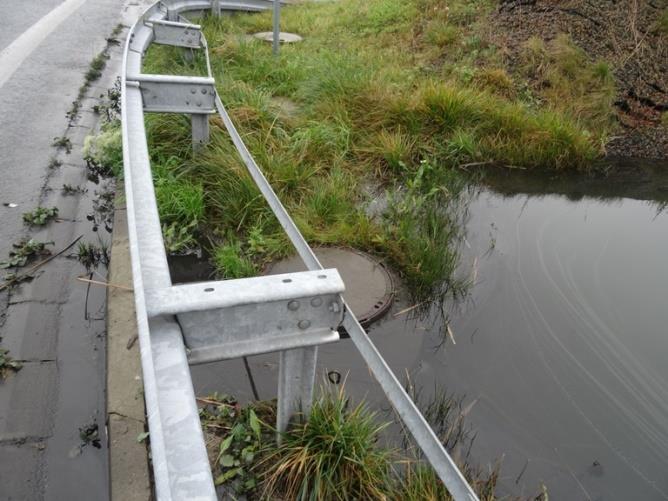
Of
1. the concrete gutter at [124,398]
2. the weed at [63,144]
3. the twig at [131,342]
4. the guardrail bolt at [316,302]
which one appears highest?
the guardrail bolt at [316,302]

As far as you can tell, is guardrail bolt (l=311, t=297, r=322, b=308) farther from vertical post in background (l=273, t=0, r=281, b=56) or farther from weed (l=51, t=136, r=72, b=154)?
vertical post in background (l=273, t=0, r=281, b=56)

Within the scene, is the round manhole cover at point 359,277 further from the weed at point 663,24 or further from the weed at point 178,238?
the weed at point 663,24

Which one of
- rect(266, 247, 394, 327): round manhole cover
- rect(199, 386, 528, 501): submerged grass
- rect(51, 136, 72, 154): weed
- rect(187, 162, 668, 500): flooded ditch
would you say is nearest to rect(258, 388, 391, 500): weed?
rect(199, 386, 528, 501): submerged grass

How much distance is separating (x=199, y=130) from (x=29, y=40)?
17.6 feet

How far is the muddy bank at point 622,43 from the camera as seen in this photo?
6363 mm

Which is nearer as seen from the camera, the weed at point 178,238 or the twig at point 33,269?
the twig at point 33,269

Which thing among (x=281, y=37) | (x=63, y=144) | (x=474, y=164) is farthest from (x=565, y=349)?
(x=281, y=37)

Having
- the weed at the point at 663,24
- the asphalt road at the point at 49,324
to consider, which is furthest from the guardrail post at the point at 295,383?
the weed at the point at 663,24

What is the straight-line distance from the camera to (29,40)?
25.6 feet

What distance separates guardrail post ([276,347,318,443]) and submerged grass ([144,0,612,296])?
146 centimetres

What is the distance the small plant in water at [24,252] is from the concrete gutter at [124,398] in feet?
1.99

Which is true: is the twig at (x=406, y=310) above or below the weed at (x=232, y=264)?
below

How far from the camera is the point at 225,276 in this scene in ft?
11.3

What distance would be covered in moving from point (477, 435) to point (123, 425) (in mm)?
1727
